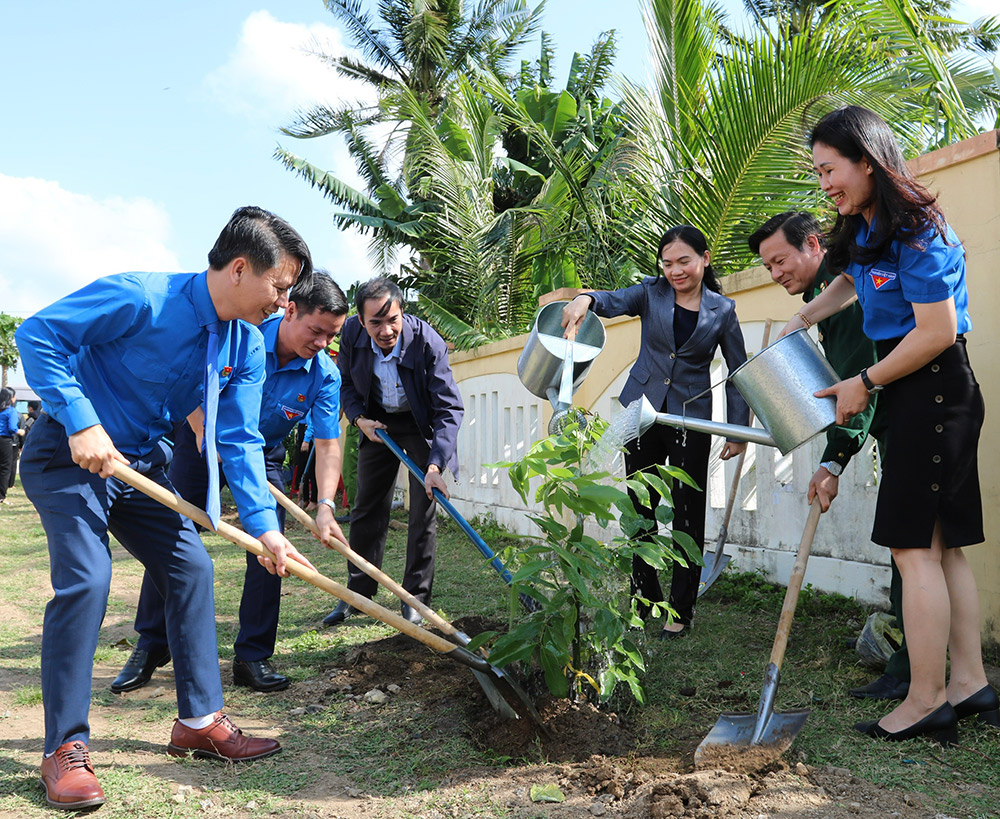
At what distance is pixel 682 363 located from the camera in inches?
146

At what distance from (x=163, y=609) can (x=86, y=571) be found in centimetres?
118

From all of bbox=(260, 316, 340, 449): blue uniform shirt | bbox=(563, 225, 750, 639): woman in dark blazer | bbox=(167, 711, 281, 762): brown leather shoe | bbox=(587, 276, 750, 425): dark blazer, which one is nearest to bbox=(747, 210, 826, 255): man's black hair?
bbox=(563, 225, 750, 639): woman in dark blazer

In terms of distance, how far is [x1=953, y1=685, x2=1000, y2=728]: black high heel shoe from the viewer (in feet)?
8.13

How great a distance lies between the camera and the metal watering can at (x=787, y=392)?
2.57 m

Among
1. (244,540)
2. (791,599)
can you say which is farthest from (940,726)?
(244,540)

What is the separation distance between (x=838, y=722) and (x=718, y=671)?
612mm

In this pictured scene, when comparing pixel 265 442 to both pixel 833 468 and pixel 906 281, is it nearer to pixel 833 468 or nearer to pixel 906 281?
pixel 833 468

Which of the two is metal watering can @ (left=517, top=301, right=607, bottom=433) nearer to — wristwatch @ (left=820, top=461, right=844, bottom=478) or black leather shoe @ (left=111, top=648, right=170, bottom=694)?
wristwatch @ (left=820, top=461, right=844, bottom=478)

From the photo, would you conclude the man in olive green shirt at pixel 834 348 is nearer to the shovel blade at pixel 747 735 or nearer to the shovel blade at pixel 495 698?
the shovel blade at pixel 747 735

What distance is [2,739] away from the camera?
110 inches

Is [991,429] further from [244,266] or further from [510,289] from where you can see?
[510,289]

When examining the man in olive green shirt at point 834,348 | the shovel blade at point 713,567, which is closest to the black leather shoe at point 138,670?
the shovel blade at point 713,567

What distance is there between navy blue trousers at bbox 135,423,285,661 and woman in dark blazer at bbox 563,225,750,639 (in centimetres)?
158

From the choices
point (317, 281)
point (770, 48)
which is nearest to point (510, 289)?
point (770, 48)
